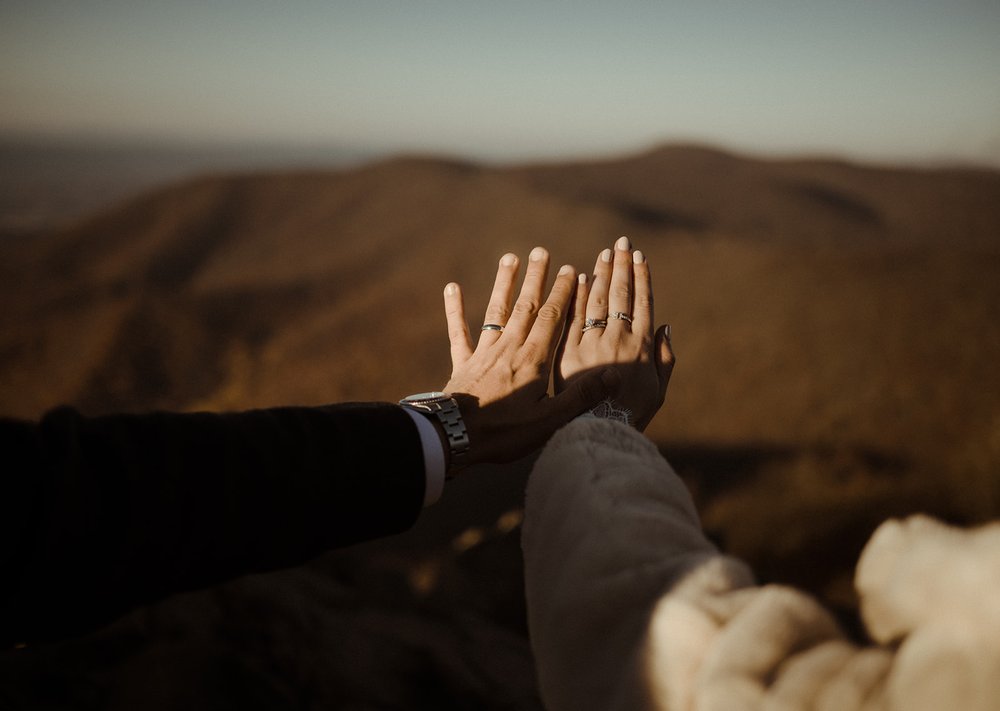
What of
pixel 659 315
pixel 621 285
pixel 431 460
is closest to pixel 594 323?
pixel 621 285

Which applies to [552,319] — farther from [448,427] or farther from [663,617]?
[663,617]

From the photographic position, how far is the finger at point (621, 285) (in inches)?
77.1

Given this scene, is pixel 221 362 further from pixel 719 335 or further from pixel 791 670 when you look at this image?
pixel 791 670

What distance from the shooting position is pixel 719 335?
7.23 metres

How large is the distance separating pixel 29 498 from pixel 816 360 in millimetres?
6528

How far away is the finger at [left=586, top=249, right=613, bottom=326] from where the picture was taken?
6.44ft

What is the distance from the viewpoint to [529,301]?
1959 mm

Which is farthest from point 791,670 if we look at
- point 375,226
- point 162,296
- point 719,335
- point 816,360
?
point 375,226

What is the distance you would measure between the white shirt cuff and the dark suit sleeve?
0.12 ft

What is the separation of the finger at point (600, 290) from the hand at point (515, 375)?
76mm

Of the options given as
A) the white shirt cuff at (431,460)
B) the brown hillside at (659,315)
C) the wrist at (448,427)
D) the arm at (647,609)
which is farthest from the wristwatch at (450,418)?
the brown hillside at (659,315)

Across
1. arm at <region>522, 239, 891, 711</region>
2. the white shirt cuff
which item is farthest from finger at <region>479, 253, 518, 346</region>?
arm at <region>522, 239, 891, 711</region>

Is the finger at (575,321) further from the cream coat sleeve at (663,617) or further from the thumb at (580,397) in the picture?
the cream coat sleeve at (663,617)

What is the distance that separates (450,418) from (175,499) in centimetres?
64
